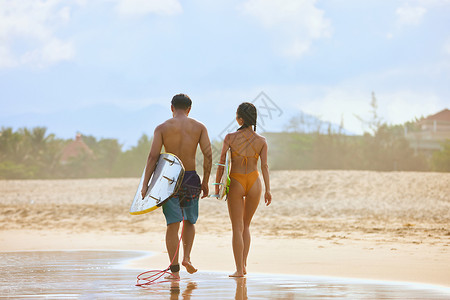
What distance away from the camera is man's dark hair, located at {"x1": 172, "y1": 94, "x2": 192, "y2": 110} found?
6.35 metres

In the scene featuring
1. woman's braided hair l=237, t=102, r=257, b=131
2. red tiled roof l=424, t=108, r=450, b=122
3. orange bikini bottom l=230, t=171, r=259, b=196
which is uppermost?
red tiled roof l=424, t=108, r=450, b=122

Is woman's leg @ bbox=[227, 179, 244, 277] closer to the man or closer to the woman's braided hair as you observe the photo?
the man

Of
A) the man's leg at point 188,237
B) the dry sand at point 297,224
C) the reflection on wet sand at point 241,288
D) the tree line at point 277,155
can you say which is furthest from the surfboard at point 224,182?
the tree line at point 277,155

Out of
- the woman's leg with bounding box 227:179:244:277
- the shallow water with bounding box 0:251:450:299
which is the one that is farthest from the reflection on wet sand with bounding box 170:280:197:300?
the woman's leg with bounding box 227:179:244:277

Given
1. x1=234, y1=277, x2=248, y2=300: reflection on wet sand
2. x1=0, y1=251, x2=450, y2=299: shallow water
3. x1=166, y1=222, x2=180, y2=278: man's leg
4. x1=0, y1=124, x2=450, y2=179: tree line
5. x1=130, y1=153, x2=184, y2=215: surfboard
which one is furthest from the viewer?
x1=0, y1=124, x2=450, y2=179: tree line

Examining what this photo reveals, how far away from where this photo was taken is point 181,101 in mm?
6359

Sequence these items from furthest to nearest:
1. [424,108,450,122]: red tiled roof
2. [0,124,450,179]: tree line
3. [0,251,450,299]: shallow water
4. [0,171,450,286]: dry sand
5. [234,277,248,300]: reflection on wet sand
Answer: [424,108,450,122]: red tiled roof → [0,124,450,179]: tree line → [0,171,450,286]: dry sand → [0,251,450,299]: shallow water → [234,277,248,300]: reflection on wet sand

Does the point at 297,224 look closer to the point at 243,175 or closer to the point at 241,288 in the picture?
the point at 243,175

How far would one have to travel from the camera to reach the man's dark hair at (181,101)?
20.8 ft

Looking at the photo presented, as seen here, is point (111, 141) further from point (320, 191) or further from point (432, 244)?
point (432, 244)

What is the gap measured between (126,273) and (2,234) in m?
7.22

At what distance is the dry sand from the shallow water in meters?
0.59

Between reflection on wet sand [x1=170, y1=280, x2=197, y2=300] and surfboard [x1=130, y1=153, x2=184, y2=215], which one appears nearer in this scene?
reflection on wet sand [x1=170, y1=280, x2=197, y2=300]


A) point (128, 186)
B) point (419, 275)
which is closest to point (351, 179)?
point (128, 186)
